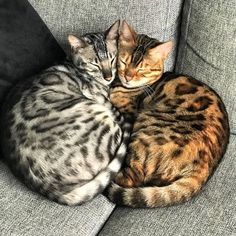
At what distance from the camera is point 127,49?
178 centimetres

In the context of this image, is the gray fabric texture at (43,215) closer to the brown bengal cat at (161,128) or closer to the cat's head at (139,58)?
the brown bengal cat at (161,128)

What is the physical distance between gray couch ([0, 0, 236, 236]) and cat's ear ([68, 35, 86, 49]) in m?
0.13

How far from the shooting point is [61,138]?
1407 millimetres

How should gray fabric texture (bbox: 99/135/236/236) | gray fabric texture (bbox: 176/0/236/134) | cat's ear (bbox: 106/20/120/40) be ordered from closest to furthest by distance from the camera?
gray fabric texture (bbox: 99/135/236/236) → gray fabric texture (bbox: 176/0/236/134) → cat's ear (bbox: 106/20/120/40)

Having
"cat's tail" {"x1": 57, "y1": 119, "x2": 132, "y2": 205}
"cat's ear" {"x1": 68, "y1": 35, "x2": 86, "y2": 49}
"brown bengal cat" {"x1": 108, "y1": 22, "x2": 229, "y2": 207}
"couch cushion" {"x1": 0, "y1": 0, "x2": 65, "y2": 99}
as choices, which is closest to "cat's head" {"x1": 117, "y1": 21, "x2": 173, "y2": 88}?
"brown bengal cat" {"x1": 108, "y1": 22, "x2": 229, "y2": 207}

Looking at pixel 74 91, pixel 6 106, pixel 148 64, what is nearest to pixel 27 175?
pixel 6 106

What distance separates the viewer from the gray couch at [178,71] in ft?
4.45

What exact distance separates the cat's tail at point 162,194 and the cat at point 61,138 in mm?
86

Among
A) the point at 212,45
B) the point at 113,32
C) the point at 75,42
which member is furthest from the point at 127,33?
the point at 212,45

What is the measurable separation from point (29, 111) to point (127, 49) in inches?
19.8

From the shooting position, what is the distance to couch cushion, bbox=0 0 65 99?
5.28 feet

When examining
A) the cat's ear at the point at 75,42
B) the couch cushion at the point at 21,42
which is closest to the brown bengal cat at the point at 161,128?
the cat's ear at the point at 75,42

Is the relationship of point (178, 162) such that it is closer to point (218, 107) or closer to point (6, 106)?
point (218, 107)

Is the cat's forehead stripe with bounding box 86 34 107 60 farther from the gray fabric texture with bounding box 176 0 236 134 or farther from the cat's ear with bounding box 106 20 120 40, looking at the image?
the gray fabric texture with bounding box 176 0 236 134
